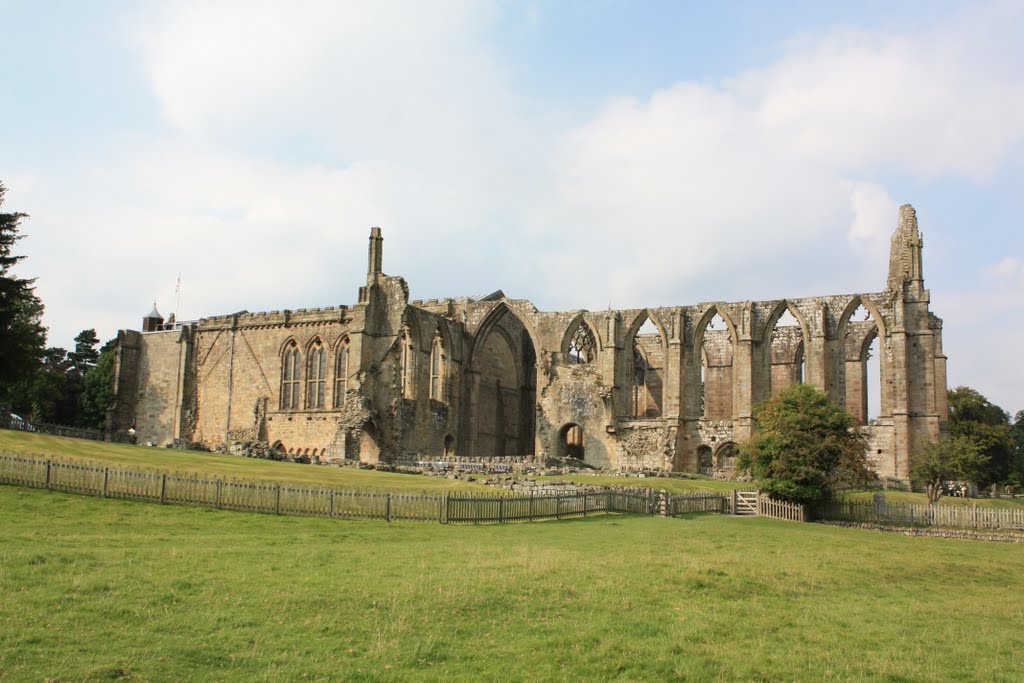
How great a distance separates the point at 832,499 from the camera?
35906 millimetres

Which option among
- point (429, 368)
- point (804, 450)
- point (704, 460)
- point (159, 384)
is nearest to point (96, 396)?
point (159, 384)

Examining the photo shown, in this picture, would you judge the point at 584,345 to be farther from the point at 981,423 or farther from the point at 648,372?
the point at 981,423

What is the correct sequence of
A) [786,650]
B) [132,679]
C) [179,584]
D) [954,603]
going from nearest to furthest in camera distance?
[132,679] < [786,650] < [179,584] < [954,603]

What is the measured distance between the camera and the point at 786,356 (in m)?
59.1

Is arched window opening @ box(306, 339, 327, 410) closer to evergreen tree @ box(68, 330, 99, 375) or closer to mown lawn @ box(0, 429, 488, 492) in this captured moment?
mown lawn @ box(0, 429, 488, 492)

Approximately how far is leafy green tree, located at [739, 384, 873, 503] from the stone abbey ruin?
1453 cm

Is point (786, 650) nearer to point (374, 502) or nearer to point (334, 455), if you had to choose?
point (374, 502)

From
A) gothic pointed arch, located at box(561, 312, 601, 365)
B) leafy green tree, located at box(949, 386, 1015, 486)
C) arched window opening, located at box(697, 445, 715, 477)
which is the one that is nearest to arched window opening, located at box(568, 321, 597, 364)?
gothic pointed arch, located at box(561, 312, 601, 365)

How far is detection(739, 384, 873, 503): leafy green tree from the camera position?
115ft

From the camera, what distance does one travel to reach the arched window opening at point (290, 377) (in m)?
60.0

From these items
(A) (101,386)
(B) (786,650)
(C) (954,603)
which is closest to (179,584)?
(B) (786,650)

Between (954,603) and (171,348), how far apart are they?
57729 mm

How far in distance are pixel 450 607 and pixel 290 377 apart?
158 ft

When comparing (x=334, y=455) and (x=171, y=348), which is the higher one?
(x=171, y=348)
